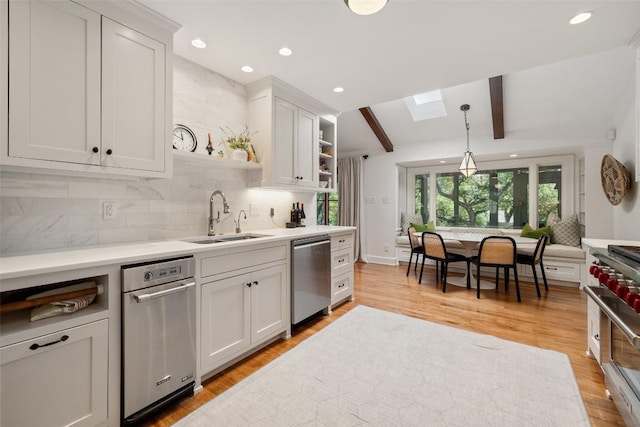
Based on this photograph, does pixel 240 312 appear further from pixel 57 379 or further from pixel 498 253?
pixel 498 253

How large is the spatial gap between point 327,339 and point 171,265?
1510 millimetres

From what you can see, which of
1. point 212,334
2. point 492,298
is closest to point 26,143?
point 212,334

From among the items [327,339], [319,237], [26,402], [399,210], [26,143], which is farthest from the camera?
[399,210]

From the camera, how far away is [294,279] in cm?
252

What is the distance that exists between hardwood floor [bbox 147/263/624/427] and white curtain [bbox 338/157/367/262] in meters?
1.37

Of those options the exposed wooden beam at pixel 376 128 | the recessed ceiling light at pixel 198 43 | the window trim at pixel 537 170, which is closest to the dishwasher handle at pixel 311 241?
the recessed ceiling light at pixel 198 43

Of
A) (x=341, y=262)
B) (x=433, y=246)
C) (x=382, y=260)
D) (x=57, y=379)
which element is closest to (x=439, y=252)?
(x=433, y=246)

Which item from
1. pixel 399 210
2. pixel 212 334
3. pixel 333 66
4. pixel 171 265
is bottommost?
pixel 212 334

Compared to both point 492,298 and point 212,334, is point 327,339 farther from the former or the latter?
point 492,298

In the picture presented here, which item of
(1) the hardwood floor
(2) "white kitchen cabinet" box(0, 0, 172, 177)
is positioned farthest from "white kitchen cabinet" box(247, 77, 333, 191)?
(1) the hardwood floor

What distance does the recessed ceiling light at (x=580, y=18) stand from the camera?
187 centimetres

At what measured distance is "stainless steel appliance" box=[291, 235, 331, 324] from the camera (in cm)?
254

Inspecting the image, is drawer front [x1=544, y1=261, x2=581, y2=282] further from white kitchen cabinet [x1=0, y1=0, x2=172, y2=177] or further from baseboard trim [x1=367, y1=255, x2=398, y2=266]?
white kitchen cabinet [x1=0, y1=0, x2=172, y2=177]

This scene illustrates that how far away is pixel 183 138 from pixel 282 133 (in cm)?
97
